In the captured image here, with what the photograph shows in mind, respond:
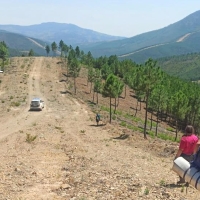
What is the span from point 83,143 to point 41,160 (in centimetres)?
756

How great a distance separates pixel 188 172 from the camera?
7.86 meters

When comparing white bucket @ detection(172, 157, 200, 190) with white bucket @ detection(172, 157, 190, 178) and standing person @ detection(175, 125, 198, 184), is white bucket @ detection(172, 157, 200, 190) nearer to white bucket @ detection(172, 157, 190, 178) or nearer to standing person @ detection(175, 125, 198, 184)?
white bucket @ detection(172, 157, 190, 178)

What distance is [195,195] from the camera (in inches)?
537

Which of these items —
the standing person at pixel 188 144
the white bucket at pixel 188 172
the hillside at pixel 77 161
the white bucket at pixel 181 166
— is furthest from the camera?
the hillside at pixel 77 161

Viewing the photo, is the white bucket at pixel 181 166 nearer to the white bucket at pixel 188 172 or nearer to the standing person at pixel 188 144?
the white bucket at pixel 188 172

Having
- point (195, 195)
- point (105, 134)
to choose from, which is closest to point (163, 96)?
point (105, 134)

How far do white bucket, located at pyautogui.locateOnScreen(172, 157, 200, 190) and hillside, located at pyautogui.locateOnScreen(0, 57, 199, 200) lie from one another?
5.69m

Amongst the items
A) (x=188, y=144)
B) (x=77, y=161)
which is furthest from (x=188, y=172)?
(x=77, y=161)

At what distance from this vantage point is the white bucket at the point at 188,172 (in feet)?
24.5

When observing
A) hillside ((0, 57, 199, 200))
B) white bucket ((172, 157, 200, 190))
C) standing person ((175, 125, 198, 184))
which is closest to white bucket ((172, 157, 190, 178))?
white bucket ((172, 157, 200, 190))

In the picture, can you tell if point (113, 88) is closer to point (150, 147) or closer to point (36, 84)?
point (150, 147)

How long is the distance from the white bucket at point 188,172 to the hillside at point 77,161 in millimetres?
5693

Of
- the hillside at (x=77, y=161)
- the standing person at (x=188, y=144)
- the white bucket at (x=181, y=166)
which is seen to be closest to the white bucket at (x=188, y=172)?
the white bucket at (x=181, y=166)

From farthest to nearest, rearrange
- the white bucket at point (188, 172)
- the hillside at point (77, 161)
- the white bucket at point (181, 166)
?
the hillside at point (77, 161) → the white bucket at point (181, 166) → the white bucket at point (188, 172)
